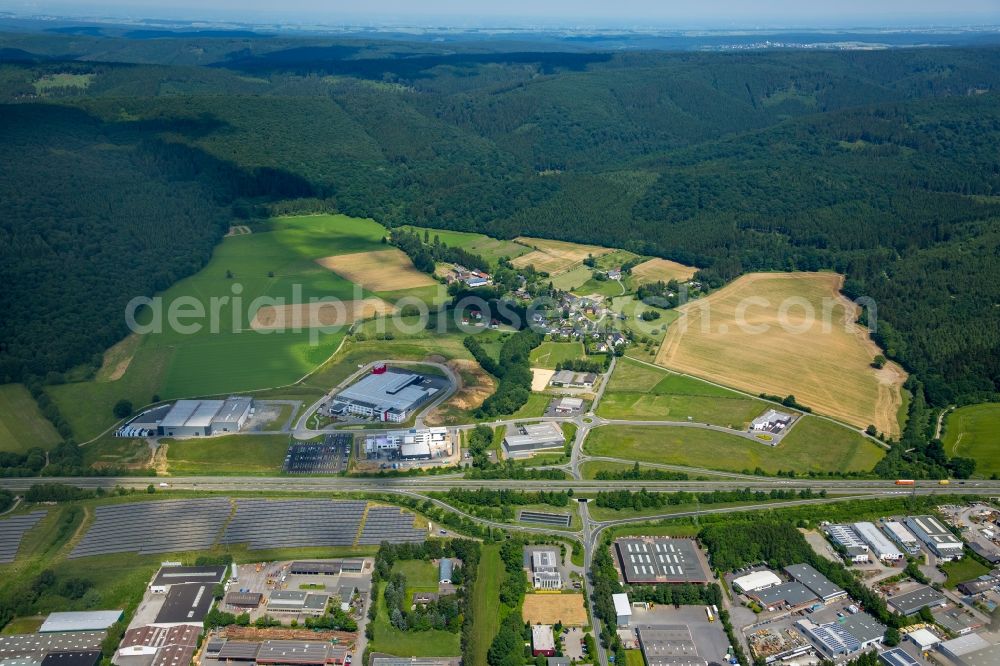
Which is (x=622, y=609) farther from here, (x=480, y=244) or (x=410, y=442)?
(x=480, y=244)

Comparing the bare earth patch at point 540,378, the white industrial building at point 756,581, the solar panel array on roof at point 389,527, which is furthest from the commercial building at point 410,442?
the white industrial building at point 756,581

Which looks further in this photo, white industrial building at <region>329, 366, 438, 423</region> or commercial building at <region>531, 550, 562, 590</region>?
white industrial building at <region>329, 366, 438, 423</region>

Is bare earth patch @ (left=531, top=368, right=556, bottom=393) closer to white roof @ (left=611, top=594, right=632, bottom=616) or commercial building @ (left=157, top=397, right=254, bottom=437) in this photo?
commercial building @ (left=157, top=397, right=254, bottom=437)

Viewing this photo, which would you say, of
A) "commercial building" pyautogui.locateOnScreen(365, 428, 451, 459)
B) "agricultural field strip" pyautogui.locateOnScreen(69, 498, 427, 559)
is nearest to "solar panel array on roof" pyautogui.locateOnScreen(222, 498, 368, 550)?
"agricultural field strip" pyautogui.locateOnScreen(69, 498, 427, 559)

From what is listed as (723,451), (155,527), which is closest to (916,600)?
(723,451)

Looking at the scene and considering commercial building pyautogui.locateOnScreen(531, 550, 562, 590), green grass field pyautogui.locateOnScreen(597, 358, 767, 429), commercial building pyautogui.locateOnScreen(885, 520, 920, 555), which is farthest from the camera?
green grass field pyautogui.locateOnScreen(597, 358, 767, 429)

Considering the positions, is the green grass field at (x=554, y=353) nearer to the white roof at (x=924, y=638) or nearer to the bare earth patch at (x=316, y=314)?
the bare earth patch at (x=316, y=314)
